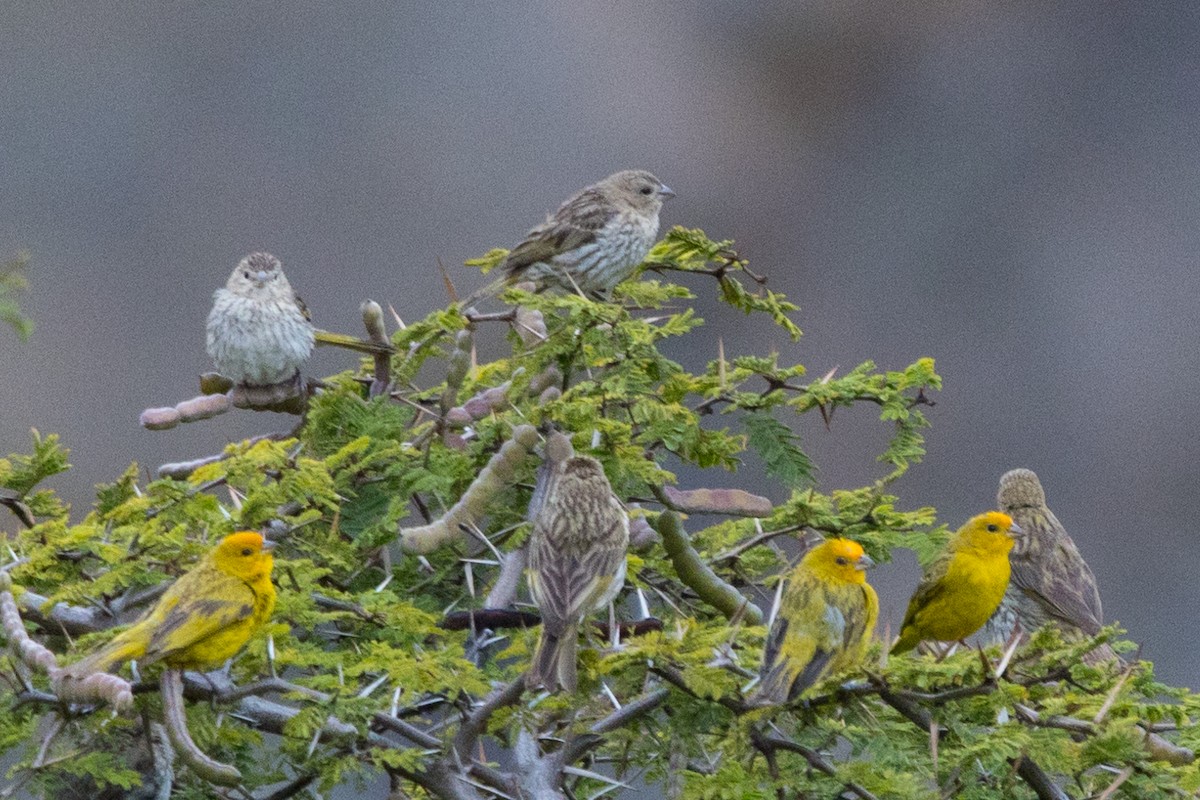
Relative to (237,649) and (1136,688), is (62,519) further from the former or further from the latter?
(1136,688)

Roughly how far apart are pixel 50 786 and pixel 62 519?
76cm

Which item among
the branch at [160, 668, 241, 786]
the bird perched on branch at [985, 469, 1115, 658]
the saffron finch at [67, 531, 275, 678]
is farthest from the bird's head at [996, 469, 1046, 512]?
the branch at [160, 668, 241, 786]

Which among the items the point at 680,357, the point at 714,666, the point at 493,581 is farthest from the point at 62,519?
the point at 680,357

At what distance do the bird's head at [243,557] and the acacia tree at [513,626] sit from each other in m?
0.09

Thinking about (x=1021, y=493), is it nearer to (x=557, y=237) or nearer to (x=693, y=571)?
(x=557, y=237)

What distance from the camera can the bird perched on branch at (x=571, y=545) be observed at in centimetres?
361

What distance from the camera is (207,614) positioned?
3.40m

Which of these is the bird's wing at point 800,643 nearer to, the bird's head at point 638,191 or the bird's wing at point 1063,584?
the bird's wing at point 1063,584

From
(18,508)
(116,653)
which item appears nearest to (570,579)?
(116,653)

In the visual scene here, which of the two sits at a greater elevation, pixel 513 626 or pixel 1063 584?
pixel 1063 584

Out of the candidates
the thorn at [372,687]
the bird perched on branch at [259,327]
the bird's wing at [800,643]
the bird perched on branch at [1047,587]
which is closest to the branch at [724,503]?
the bird's wing at [800,643]

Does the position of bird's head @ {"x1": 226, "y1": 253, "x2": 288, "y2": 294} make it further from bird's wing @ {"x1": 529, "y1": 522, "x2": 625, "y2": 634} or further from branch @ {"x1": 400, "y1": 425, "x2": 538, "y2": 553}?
bird's wing @ {"x1": 529, "y1": 522, "x2": 625, "y2": 634}

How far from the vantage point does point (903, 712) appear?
10.2 feet

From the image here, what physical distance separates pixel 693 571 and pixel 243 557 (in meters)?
0.98
